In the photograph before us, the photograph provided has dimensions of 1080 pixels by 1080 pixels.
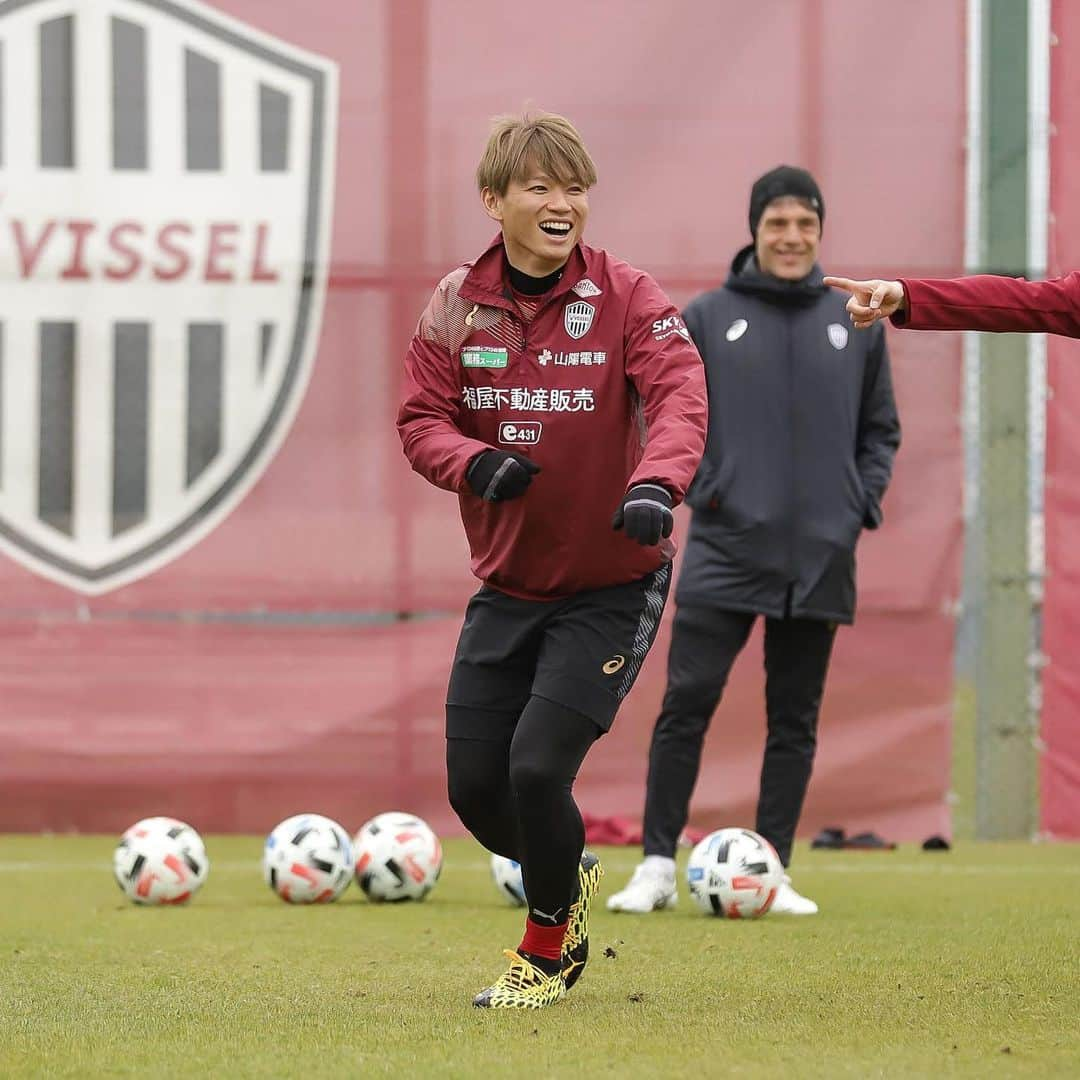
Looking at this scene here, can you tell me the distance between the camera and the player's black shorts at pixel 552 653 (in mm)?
4051

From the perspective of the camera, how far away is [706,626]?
237 inches

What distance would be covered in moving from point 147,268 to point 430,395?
15.1 ft

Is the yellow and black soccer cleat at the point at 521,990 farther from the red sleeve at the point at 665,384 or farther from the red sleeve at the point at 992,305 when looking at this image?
the red sleeve at the point at 992,305

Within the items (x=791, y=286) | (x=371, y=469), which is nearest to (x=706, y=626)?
(x=791, y=286)

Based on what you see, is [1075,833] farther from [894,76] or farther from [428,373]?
[428,373]

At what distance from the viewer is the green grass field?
3430 millimetres

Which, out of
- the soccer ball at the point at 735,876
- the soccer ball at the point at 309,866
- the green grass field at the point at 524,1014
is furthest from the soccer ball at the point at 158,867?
the soccer ball at the point at 735,876

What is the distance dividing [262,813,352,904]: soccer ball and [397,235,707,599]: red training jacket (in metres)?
2.12

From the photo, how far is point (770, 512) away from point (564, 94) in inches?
126

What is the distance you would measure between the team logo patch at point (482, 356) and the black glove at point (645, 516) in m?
Result: 0.57

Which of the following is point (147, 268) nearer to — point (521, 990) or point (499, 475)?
point (499, 475)

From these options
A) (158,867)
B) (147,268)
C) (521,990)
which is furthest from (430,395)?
(147,268)

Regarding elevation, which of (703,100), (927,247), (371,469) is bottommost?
(371,469)

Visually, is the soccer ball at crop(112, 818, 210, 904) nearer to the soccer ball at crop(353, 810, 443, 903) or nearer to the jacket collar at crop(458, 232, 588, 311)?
the soccer ball at crop(353, 810, 443, 903)
